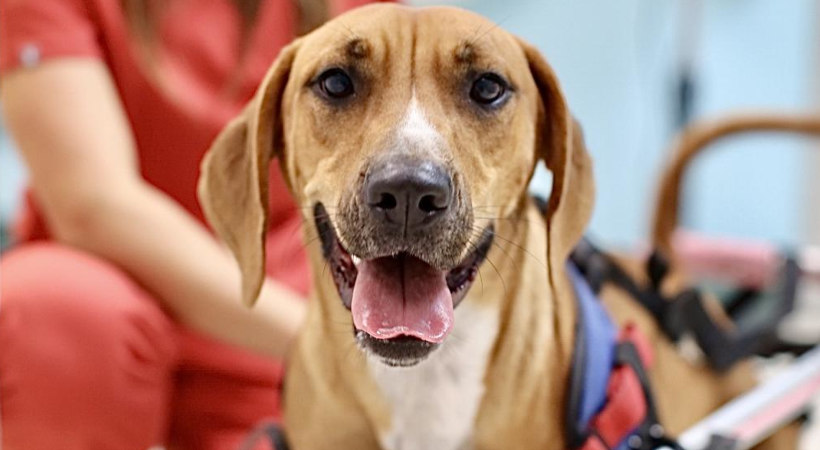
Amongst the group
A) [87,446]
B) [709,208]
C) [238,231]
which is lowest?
[709,208]

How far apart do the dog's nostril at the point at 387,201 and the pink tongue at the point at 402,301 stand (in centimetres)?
5

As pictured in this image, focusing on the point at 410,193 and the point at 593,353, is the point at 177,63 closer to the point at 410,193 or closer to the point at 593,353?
the point at 410,193

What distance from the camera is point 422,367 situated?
28.9 inches

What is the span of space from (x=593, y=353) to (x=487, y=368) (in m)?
0.09

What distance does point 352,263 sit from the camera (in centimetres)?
60

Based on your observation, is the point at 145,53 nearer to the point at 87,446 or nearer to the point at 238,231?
the point at 238,231

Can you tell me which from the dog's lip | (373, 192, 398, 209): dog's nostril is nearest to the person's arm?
the dog's lip

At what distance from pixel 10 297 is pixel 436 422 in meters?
0.42

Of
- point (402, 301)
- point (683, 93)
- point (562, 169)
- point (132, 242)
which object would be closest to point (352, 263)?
point (402, 301)

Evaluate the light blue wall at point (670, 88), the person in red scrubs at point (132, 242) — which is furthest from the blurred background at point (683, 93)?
the person in red scrubs at point (132, 242)

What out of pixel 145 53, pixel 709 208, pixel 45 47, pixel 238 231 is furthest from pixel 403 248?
pixel 709 208

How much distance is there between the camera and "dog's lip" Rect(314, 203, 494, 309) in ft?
1.97

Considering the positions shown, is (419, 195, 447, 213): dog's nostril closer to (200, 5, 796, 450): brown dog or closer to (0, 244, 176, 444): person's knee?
(200, 5, 796, 450): brown dog

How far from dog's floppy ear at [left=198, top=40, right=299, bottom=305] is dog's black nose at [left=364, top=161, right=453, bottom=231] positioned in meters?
0.13
